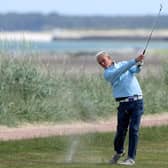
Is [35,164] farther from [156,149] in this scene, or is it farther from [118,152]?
[156,149]

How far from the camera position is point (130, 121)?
50.7 feet

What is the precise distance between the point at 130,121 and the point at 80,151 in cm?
233

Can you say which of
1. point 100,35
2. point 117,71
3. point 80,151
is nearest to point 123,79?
point 117,71

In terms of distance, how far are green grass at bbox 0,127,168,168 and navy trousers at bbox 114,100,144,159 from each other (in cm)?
40

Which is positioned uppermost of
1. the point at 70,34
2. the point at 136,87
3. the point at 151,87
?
the point at 136,87

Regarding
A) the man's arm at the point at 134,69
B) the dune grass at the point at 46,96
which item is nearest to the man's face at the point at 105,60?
the man's arm at the point at 134,69

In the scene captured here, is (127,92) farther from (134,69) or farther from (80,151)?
(80,151)

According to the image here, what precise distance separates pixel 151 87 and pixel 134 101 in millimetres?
12132

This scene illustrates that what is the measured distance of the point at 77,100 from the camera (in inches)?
965

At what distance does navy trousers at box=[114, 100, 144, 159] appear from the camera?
50.2 ft

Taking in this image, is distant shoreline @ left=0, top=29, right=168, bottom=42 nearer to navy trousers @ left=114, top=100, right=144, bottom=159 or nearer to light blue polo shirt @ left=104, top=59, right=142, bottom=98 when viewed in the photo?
navy trousers @ left=114, top=100, right=144, bottom=159

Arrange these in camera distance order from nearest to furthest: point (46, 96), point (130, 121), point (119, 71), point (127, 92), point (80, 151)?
point (119, 71), point (127, 92), point (130, 121), point (80, 151), point (46, 96)

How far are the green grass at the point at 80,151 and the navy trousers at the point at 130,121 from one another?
398mm

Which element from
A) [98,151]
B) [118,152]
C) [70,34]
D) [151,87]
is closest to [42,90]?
[151,87]
